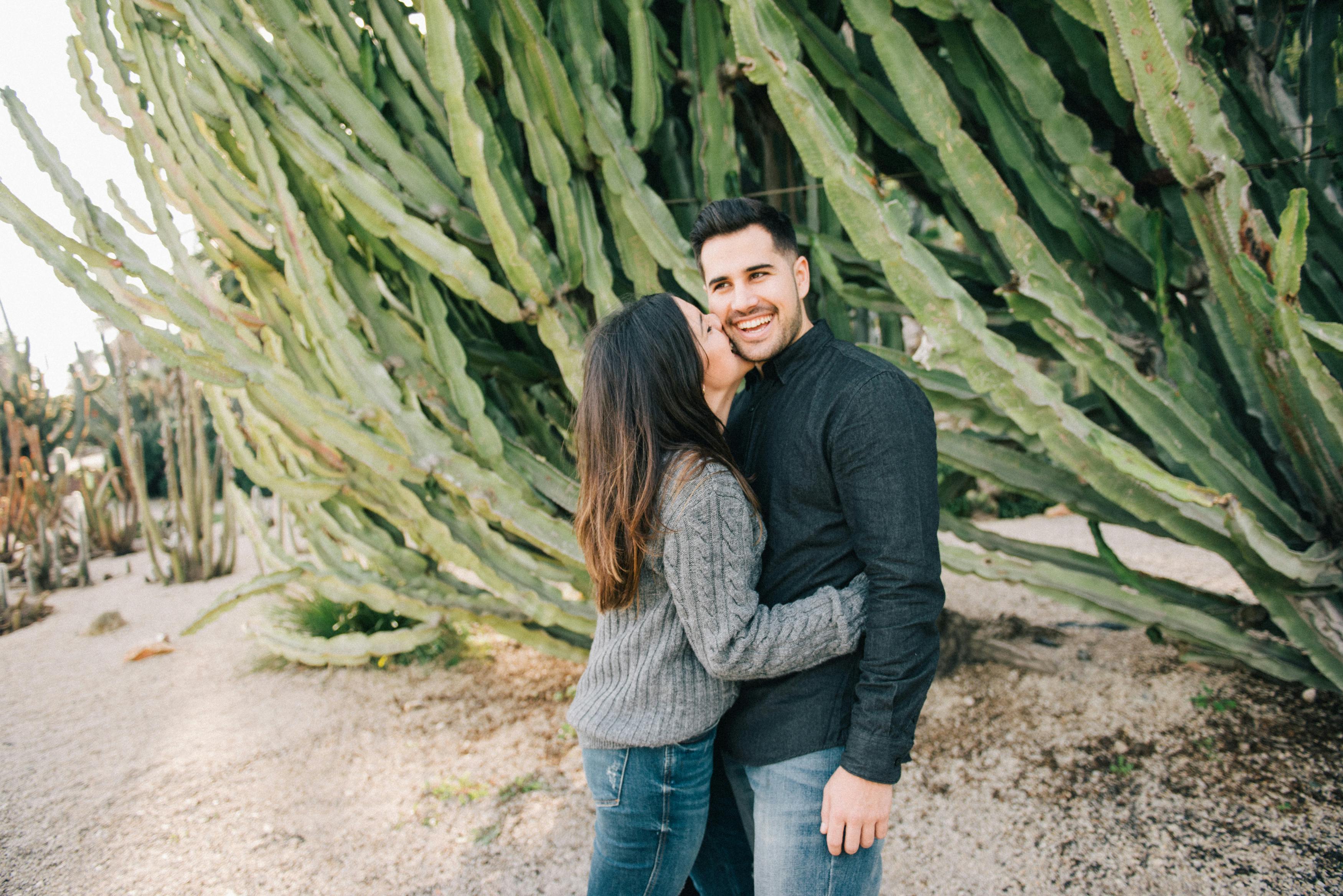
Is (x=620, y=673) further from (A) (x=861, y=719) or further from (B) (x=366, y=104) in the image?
(B) (x=366, y=104)

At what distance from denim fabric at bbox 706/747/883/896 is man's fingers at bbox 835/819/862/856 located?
3 cm

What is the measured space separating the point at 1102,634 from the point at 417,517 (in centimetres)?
308

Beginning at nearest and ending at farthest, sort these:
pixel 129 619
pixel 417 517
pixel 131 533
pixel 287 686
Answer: pixel 417 517, pixel 287 686, pixel 129 619, pixel 131 533

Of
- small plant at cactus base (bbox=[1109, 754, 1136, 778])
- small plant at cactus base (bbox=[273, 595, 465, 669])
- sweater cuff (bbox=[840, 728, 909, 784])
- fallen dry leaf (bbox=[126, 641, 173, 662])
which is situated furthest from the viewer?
fallen dry leaf (bbox=[126, 641, 173, 662])

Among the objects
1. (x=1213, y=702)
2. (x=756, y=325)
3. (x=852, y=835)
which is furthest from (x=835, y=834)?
(x=1213, y=702)

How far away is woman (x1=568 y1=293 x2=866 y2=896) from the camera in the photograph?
3.85 feet

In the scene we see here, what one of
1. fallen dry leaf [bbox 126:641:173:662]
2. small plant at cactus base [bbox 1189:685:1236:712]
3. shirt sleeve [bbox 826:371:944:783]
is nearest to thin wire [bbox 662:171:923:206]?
shirt sleeve [bbox 826:371:944:783]

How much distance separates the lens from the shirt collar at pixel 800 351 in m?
1.36

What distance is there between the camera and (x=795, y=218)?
2664mm

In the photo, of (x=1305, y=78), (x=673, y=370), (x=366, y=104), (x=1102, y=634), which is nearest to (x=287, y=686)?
(x=366, y=104)

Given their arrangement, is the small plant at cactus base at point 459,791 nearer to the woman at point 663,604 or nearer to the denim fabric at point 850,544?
the woman at point 663,604

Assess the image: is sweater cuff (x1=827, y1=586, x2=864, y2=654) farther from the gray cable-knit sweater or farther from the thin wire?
the thin wire

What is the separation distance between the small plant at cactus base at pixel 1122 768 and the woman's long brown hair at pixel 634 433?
1.87 metres

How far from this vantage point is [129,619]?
5.21 metres
